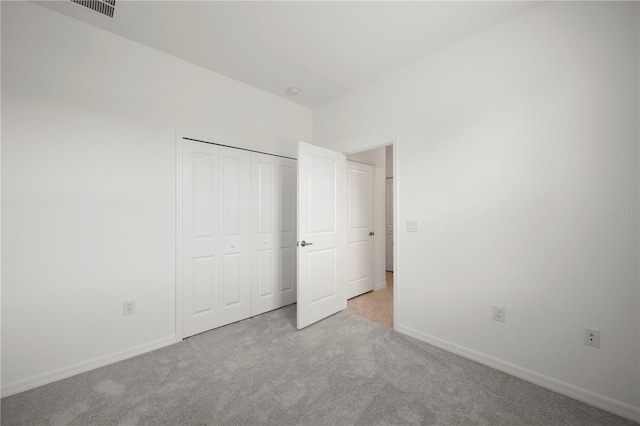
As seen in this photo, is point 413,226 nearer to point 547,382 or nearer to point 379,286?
point 547,382

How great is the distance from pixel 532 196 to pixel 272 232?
254 cm

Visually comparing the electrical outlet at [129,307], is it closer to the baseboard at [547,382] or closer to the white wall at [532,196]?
the white wall at [532,196]

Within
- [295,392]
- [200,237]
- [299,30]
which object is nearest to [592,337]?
[295,392]

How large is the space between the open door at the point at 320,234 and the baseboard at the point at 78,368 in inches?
51.8

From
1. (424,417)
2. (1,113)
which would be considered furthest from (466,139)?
(1,113)

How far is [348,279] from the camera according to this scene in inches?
144

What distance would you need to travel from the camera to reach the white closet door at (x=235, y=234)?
2.82m

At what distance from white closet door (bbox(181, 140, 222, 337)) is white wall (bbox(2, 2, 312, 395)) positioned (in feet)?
0.45

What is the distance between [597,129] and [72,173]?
3652 mm

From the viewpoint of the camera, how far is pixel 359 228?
381 centimetres

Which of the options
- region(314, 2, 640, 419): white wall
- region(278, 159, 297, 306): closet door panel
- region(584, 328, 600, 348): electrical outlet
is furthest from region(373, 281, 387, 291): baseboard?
region(584, 328, 600, 348): electrical outlet

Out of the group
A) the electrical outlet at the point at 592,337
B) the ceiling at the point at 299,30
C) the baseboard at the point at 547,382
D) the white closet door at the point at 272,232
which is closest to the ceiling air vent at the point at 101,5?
the ceiling at the point at 299,30

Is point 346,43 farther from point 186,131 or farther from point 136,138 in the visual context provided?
point 136,138

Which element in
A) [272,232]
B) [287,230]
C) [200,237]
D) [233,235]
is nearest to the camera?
[200,237]
